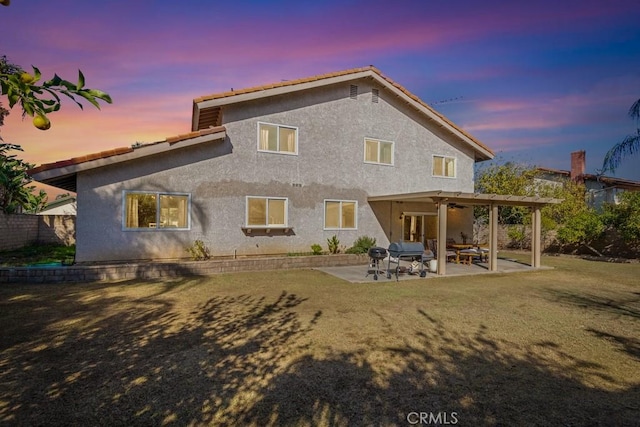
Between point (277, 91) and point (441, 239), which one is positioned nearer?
point (441, 239)

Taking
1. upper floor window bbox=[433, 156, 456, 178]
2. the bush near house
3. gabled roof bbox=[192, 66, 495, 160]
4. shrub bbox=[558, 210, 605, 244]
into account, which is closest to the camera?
gabled roof bbox=[192, 66, 495, 160]

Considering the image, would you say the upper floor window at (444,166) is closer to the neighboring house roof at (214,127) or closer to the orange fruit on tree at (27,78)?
the neighboring house roof at (214,127)

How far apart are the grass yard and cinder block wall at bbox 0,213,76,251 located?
1195 centimetres

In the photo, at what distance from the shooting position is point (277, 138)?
51.3 ft

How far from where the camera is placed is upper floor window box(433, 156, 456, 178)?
20141 millimetres

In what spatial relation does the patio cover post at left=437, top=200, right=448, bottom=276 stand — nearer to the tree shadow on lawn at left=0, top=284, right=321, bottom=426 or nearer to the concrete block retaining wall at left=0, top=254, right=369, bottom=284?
the concrete block retaining wall at left=0, top=254, right=369, bottom=284

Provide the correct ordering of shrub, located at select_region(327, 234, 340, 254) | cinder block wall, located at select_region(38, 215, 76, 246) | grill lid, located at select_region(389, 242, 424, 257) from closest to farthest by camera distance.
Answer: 1. grill lid, located at select_region(389, 242, 424, 257)
2. shrub, located at select_region(327, 234, 340, 254)
3. cinder block wall, located at select_region(38, 215, 76, 246)

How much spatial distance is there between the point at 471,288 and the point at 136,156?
39.4 ft

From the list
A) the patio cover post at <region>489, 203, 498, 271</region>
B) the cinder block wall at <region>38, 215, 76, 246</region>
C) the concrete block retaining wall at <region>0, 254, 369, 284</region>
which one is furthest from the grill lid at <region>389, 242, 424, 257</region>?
the cinder block wall at <region>38, 215, 76, 246</region>

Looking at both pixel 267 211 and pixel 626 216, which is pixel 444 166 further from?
pixel 267 211

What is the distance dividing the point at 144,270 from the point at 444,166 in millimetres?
16319

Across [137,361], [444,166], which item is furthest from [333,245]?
[137,361]

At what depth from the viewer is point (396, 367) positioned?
504 centimetres

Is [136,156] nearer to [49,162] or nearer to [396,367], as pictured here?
[49,162]
